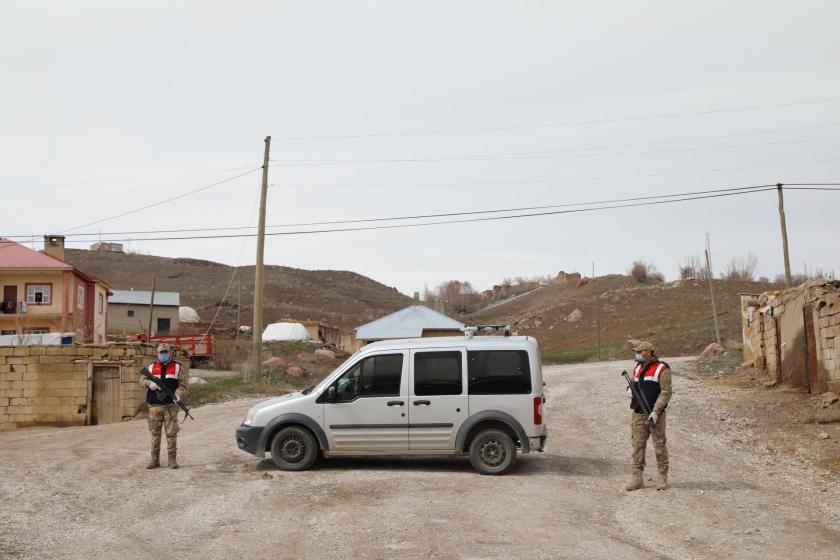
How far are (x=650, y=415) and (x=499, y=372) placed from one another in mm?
2361

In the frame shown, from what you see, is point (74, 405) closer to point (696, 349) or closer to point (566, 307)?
point (696, 349)

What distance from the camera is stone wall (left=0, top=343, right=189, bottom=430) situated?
2373 centimetres

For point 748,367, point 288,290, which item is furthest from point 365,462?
point 288,290

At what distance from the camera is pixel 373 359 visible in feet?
40.5

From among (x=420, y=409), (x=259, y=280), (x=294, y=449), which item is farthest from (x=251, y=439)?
(x=259, y=280)

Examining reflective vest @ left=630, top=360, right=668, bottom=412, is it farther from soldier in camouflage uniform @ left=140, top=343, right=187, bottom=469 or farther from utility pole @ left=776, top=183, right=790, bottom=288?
utility pole @ left=776, top=183, right=790, bottom=288

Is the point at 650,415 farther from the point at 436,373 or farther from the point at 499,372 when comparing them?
the point at 436,373

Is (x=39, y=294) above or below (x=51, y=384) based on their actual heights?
above

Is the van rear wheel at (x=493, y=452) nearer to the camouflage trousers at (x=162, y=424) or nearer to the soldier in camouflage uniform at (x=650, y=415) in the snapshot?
the soldier in camouflage uniform at (x=650, y=415)

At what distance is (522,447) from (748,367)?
1656 cm

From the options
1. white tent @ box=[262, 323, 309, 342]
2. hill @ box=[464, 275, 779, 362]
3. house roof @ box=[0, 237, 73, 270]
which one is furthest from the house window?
hill @ box=[464, 275, 779, 362]

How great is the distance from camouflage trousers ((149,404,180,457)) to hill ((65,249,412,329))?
6766 centimetres

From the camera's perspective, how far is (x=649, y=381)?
1073 cm

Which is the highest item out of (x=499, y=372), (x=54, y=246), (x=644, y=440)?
(x=54, y=246)
